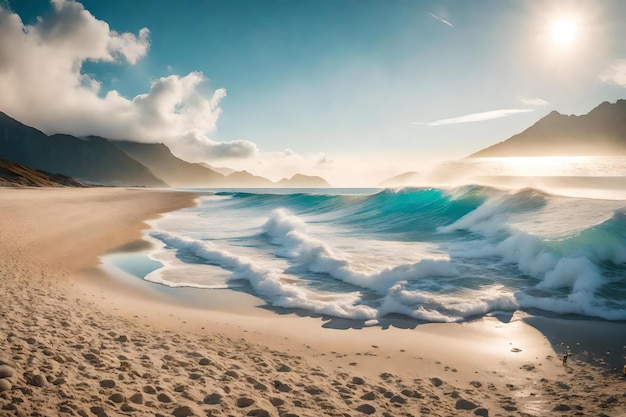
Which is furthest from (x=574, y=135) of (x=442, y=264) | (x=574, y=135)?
(x=442, y=264)

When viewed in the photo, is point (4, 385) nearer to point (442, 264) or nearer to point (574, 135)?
point (442, 264)

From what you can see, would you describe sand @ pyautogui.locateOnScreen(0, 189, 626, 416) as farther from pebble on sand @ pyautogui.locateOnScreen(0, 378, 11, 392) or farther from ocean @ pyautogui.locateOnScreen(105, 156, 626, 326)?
ocean @ pyautogui.locateOnScreen(105, 156, 626, 326)

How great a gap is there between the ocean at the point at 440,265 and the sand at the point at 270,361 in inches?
23.9

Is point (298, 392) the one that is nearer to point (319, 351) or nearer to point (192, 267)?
point (319, 351)

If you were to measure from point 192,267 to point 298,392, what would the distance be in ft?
23.4

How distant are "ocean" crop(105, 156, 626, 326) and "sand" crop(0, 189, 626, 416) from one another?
1.99 ft

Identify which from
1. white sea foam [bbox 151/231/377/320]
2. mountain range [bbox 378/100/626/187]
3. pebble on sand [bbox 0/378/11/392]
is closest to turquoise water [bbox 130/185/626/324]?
white sea foam [bbox 151/231/377/320]

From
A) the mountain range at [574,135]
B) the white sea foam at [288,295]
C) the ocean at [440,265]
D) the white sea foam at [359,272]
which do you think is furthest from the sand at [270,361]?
the mountain range at [574,135]

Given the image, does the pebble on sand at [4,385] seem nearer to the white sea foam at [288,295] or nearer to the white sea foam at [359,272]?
the white sea foam at [288,295]

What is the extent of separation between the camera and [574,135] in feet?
374

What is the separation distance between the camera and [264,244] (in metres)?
13.9

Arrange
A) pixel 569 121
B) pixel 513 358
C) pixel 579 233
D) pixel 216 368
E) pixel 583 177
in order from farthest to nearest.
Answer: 1. pixel 569 121
2. pixel 583 177
3. pixel 579 233
4. pixel 513 358
5. pixel 216 368

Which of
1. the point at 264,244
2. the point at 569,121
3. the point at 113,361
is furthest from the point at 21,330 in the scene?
the point at 569,121

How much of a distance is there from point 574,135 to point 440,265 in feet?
458
